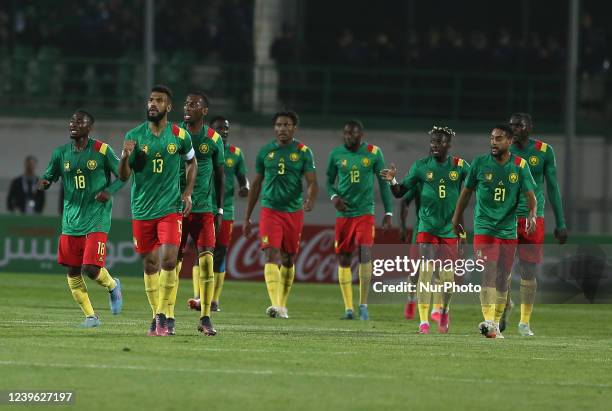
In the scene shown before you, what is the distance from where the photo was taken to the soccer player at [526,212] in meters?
16.5

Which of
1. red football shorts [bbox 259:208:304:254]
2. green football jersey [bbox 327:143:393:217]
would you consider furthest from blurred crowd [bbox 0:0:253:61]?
red football shorts [bbox 259:208:304:254]

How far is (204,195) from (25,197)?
44.2 feet

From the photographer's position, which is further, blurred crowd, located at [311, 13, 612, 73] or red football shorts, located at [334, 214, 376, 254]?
blurred crowd, located at [311, 13, 612, 73]

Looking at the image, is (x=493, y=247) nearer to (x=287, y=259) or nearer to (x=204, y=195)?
(x=204, y=195)

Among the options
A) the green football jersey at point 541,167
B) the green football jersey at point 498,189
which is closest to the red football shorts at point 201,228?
the green football jersey at point 498,189

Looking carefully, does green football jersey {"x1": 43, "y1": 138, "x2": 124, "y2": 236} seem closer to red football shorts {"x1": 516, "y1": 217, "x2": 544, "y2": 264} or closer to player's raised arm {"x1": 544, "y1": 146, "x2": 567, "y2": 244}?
red football shorts {"x1": 516, "y1": 217, "x2": 544, "y2": 264}

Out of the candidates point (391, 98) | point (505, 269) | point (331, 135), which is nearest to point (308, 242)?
point (331, 135)

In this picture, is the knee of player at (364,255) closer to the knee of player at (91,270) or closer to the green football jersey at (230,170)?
the green football jersey at (230,170)

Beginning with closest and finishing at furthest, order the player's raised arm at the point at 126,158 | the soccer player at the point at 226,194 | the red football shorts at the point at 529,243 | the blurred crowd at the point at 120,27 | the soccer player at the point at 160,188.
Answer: the player's raised arm at the point at 126,158
the soccer player at the point at 160,188
the red football shorts at the point at 529,243
the soccer player at the point at 226,194
the blurred crowd at the point at 120,27

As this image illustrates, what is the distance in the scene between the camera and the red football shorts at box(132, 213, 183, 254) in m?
13.8

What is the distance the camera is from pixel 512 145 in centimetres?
1694

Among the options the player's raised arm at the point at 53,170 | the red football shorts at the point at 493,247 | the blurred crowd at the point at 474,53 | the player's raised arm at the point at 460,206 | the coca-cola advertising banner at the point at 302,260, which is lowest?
the coca-cola advertising banner at the point at 302,260

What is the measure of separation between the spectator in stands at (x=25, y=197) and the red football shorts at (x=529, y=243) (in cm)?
1335

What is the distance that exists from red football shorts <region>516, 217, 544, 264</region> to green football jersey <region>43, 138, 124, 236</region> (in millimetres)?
4287
